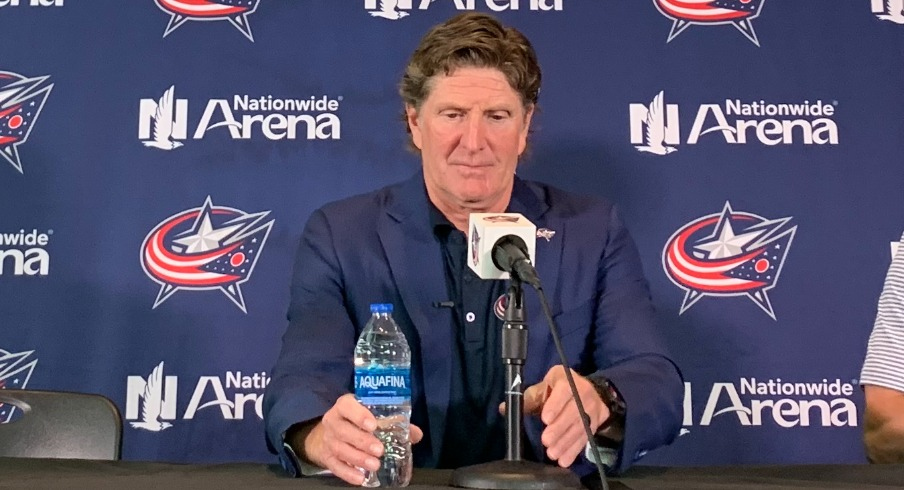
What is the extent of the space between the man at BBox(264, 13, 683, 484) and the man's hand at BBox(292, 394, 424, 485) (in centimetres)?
34

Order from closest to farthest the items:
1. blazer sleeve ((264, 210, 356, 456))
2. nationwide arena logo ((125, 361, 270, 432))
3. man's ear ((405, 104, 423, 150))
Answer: blazer sleeve ((264, 210, 356, 456)), man's ear ((405, 104, 423, 150)), nationwide arena logo ((125, 361, 270, 432))

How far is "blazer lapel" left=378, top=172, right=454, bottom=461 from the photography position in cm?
181

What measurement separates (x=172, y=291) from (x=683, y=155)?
1.47m

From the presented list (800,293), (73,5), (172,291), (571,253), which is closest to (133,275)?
(172,291)

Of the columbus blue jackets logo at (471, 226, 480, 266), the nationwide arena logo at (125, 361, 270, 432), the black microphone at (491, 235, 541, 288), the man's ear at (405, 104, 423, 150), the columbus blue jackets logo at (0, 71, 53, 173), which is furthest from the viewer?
the columbus blue jackets logo at (0, 71, 53, 173)

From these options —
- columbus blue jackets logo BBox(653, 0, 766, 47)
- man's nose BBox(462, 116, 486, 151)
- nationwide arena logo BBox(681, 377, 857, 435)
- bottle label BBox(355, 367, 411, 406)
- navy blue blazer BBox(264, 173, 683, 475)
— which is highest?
columbus blue jackets logo BBox(653, 0, 766, 47)

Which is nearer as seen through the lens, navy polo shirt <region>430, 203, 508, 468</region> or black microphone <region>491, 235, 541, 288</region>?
black microphone <region>491, 235, 541, 288</region>

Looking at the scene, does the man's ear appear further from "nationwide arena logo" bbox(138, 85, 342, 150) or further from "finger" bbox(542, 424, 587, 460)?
"finger" bbox(542, 424, 587, 460)

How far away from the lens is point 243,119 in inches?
104

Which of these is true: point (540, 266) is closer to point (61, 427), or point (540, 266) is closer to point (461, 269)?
point (461, 269)

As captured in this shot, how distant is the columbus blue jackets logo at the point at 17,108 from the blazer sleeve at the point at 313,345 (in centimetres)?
114

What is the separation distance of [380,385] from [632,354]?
2.07 feet

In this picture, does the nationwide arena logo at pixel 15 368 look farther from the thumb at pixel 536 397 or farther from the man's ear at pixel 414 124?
the thumb at pixel 536 397

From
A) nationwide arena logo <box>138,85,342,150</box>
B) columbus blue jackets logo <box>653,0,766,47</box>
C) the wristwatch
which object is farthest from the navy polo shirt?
columbus blue jackets logo <box>653,0,766,47</box>
